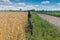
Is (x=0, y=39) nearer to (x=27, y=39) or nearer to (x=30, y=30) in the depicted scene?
(x=27, y=39)

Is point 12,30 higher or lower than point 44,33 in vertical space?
higher

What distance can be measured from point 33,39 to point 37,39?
0.25 metres

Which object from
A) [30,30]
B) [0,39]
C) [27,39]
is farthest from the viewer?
[30,30]

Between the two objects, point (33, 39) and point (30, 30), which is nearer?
point (33, 39)

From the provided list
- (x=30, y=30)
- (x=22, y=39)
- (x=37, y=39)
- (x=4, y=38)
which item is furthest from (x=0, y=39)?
(x=30, y=30)

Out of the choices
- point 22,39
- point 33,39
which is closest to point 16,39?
point 22,39

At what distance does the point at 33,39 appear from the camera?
7.71 metres

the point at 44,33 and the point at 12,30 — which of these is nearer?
the point at 12,30

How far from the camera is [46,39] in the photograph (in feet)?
26.2

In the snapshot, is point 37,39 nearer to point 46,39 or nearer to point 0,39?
point 46,39

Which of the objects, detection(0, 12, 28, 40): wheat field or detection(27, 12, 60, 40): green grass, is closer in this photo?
detection(0, 12, 28, 40): wheat field

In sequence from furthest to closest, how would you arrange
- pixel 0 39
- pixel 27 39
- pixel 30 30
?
pixel 30 30, pixel 27 39, pixel 0 39

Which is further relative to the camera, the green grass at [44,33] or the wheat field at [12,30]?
the green grass at [44,33]

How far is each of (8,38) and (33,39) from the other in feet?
2.91
